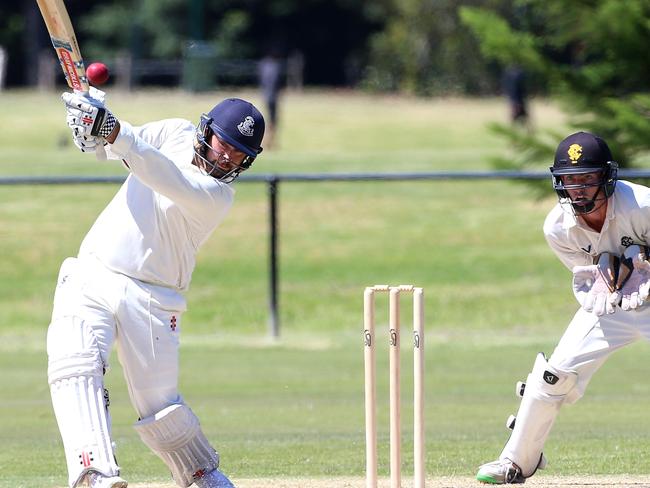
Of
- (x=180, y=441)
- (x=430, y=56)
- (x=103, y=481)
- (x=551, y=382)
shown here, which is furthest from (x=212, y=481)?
(x=430, y=56)

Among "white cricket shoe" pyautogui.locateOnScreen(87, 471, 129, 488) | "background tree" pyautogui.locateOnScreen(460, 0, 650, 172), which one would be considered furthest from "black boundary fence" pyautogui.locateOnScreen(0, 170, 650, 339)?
"white cricket shoe" pyautogui.locateOnScreen(87, 471, 129, 488)

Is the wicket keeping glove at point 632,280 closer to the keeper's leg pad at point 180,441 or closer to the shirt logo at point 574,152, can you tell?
the shirt logo at point 574,152

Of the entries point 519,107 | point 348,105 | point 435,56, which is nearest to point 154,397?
point 519,107

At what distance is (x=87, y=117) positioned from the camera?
572 cm

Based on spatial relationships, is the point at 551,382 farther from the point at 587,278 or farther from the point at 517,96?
the point at 517,96

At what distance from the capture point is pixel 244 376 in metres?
11.9

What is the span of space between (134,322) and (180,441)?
1.94 ft

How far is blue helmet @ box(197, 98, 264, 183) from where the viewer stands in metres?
6.20

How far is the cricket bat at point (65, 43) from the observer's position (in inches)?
236

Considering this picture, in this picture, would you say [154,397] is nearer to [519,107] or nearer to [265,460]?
[265,460]

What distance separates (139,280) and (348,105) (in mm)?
36871

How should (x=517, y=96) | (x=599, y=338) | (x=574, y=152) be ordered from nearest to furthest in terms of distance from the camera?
(x=574, y=152) → (x=599, y=338) → (x=517, y=96)

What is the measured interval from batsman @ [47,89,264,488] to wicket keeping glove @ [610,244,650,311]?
186 centimetres

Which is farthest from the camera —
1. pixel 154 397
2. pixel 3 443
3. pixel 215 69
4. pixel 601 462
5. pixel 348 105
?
pixel 215 69
